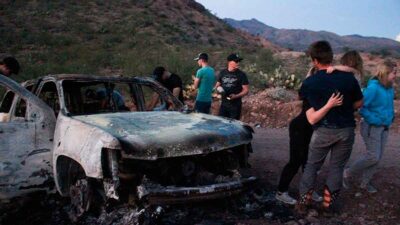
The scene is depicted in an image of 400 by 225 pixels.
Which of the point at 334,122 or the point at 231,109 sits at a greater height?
the point at 334,122

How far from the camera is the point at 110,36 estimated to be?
2805cm

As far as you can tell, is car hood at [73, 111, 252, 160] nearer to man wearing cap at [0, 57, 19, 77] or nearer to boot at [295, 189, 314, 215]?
boot at [295, 189, 314, 215]

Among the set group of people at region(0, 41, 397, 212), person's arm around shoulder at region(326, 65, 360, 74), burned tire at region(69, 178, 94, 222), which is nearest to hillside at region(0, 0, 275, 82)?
group of people at region(0, 41, 397, 212)

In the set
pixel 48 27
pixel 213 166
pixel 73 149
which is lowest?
pixel 213 166

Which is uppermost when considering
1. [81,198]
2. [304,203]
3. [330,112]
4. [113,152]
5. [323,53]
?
[323,53]

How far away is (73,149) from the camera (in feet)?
14.3

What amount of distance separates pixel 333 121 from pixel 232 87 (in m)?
2.80

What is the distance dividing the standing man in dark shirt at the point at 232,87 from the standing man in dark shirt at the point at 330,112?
8.13ft

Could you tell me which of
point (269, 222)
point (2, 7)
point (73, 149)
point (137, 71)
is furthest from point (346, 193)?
point (2, 7)

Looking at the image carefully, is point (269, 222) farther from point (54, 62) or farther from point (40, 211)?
point (54, 62)

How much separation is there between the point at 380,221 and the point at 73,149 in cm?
317

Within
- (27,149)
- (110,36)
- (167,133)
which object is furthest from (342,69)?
(110,36)

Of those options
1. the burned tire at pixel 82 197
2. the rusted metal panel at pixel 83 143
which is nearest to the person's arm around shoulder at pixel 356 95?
the rusted metal panel at pixel 83 143

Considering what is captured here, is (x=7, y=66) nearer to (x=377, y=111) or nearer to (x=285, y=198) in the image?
(x=285, y=198)
